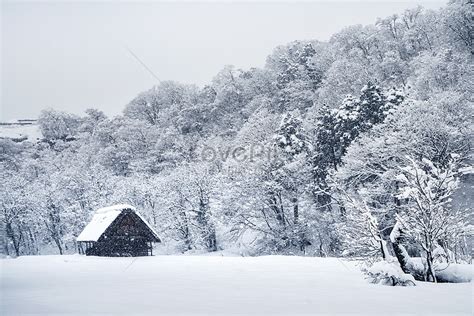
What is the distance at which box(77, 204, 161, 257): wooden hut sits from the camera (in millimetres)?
30141

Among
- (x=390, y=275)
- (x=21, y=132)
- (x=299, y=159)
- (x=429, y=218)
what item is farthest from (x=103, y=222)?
(x=21, y=132)

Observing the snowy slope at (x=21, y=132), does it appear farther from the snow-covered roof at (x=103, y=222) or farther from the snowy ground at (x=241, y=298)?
the snowy ground at (x=241, y=298)

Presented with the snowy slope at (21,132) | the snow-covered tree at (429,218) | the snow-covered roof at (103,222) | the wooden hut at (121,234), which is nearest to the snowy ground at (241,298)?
the snow-covered tree at (429,218)

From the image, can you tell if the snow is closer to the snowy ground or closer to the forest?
the snowy ground

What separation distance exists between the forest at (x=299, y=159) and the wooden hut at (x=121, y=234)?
824 cm

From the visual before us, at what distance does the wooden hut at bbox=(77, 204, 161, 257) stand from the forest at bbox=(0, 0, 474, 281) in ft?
27.0

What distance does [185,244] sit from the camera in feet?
134

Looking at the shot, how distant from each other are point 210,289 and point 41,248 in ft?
157

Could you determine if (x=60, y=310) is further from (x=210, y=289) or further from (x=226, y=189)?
(x=226, y=189)

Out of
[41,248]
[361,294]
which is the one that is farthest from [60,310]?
[41,248]

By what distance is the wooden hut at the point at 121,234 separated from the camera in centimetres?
3014

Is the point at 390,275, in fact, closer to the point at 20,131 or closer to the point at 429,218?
the point at 429,218

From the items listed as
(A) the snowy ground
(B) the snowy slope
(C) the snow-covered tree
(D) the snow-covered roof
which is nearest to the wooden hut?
(D) the snow-covered roof

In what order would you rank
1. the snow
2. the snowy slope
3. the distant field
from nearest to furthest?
the snow, the snowy slope, the distant field
